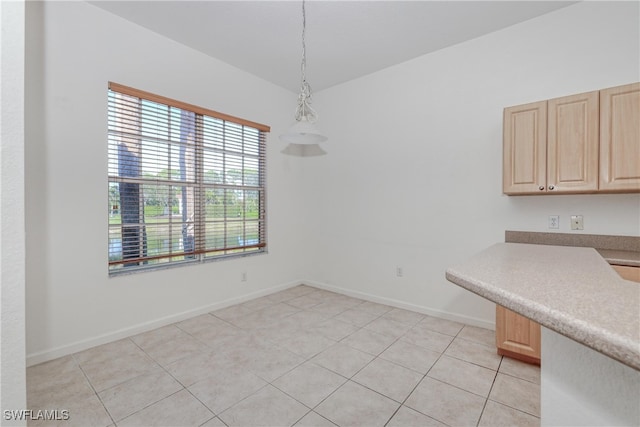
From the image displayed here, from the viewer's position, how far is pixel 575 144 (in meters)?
2.20

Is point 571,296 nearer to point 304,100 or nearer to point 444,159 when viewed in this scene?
point 304,100

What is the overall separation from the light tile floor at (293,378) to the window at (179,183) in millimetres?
872

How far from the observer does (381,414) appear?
1.73 meters

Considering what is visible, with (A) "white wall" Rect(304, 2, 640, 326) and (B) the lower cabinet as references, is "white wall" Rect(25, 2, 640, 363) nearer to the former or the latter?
(A) "white wall" Rect(304, 2, 640, 326)

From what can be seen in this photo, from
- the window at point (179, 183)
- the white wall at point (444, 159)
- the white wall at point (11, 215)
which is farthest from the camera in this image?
the window at point (179, 183)

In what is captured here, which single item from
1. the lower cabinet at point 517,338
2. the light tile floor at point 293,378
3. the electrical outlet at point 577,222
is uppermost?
the electrical outlet at point 577,222

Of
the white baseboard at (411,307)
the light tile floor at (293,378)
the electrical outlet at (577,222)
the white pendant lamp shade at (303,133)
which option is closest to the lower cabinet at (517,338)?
the light tile floor at (293,378)

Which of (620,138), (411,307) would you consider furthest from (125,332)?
(620,138)

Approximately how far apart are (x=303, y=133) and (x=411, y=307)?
243 centimetres

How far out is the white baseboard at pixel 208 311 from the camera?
7.64ft

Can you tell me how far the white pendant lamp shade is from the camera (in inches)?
88.7

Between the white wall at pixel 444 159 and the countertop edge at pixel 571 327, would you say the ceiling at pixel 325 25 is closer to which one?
the white wall at pixel 444 159

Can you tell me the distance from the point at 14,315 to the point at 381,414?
1.97m

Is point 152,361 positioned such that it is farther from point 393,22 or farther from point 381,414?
point 393,22
